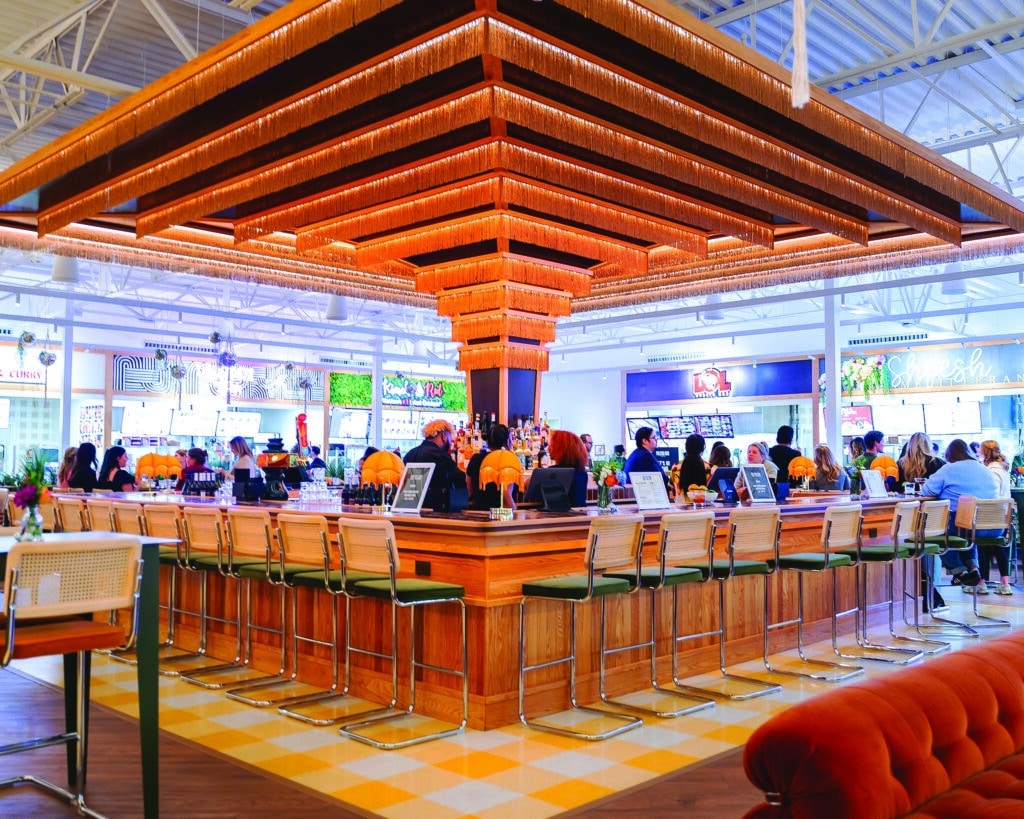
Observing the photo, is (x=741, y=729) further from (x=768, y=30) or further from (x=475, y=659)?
(x=768, y=30)

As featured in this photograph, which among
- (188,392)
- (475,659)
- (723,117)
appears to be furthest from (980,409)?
(188,392)

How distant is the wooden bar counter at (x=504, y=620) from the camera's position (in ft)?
15.9

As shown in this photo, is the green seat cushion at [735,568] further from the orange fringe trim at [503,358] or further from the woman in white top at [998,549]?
the woman in white top at [998,549]

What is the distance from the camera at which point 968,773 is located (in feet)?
6.97

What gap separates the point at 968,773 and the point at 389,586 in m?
3.11

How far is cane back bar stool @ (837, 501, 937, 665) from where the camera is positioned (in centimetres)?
649

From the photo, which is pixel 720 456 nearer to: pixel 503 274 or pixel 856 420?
pixel 503 274

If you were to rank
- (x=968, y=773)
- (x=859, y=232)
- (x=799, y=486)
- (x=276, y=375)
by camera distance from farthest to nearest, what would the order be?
(x=276, y=375)
(x=799, y=486)
(x=859, y=232)
(x=968, y=773)

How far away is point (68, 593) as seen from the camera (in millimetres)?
3098

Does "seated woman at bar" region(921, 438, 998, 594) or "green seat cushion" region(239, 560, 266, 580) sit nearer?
"green seat cushion" region(239, 560, 266, 580)

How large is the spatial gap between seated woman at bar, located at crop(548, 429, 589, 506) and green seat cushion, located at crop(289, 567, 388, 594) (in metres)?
1.68

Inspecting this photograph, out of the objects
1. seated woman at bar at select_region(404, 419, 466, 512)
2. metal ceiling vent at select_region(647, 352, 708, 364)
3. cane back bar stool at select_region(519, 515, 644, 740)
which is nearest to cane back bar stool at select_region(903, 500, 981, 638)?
cane back bar stool at select_region(519, 515, 644, 740)

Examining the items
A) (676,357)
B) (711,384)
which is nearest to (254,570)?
(711,384)

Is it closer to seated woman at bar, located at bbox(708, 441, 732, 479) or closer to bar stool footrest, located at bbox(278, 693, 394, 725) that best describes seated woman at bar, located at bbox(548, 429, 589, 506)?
bar stool footrest, located at bbox(278, 693, 394, 725)
